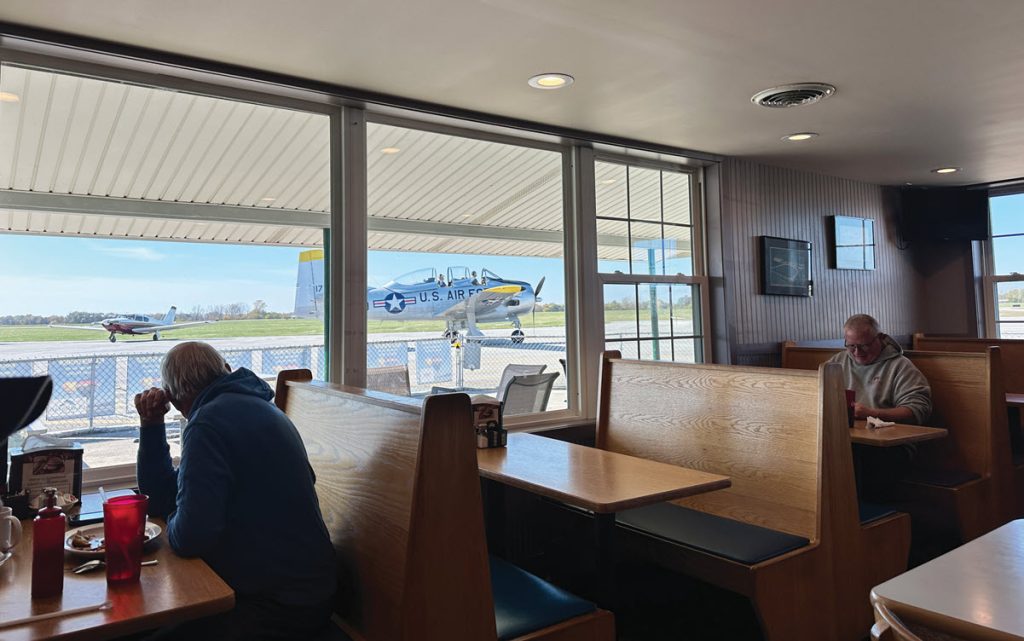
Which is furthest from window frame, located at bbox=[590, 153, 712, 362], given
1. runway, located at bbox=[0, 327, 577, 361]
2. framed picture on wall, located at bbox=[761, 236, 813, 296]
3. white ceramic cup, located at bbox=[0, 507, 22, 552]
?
white ceramic cup, located at bbox=[0, 507, 22, 552]

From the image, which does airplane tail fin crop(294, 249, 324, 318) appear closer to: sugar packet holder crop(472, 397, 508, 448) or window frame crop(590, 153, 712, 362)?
sugar packet holder crop(472, 397, 508, 448)

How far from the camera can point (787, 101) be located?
3357 millimetres

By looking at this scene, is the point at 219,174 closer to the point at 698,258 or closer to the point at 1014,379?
the point at 698,258

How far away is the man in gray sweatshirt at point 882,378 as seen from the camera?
309 cm

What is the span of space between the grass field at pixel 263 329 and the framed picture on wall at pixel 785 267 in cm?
141

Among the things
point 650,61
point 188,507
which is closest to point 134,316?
point 188,507

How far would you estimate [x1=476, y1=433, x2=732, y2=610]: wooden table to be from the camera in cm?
171

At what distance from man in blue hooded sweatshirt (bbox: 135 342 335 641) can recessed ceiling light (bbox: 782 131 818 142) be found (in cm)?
359

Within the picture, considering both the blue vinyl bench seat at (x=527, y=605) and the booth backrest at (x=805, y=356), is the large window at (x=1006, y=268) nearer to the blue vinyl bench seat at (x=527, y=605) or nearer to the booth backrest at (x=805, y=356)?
the booth backrest at (x=805, y=356)

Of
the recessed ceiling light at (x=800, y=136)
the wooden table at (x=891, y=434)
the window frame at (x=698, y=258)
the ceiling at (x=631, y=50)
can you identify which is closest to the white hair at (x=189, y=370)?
the ceiling at (x=631, y=50)

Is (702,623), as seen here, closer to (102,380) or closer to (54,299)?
(102,380)

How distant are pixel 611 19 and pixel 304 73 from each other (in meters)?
1.36

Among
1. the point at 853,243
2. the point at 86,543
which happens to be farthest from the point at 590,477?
the point at 853,243

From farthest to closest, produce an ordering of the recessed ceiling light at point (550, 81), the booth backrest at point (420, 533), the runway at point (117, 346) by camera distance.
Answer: the recessed ceiling light at point (550, 81) → the runway at point (117, 346) → the booth backrest at point (420, 533)
